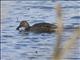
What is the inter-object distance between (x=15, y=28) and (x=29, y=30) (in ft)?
1.02

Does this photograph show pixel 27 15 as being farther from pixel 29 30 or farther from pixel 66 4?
pixel 66 4

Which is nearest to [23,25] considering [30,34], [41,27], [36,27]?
[36,27]

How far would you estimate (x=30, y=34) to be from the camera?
26.1 ft

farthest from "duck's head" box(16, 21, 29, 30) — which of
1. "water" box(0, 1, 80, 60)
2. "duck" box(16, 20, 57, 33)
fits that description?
"water" box(0, 1, 80, 60)

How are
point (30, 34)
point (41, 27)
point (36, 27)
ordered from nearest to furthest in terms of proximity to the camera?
point (30, 34) < point (41, 27) < point (36, 27)

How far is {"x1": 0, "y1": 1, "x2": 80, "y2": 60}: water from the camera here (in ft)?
17.7

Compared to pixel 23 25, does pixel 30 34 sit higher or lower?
lower

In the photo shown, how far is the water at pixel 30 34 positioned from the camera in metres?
5.38

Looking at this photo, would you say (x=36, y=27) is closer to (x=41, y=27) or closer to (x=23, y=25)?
(x=41, y=27)

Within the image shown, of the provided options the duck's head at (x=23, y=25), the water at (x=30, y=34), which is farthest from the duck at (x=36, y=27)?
the water at (x=30, y=34)

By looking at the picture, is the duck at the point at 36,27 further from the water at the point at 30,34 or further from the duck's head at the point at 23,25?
the water at the point at 30,34

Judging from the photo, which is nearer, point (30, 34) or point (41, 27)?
point (30, 34)

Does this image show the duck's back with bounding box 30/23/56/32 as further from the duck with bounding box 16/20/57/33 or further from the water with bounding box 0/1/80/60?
the water with bounding box 0/1/80/60

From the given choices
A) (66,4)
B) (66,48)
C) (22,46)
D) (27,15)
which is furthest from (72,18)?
(66,48)
